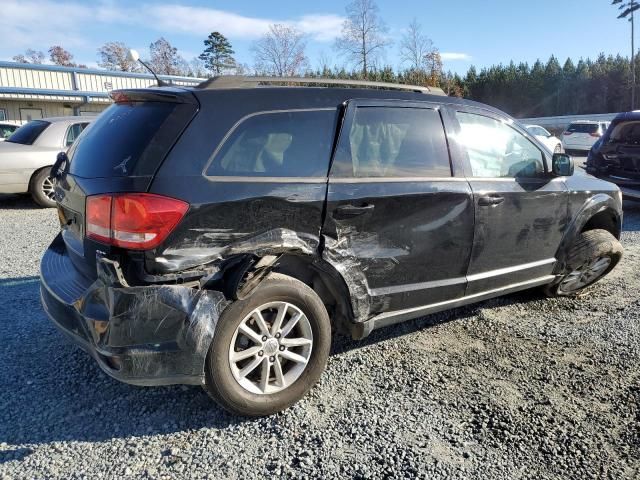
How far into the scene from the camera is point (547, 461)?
96.9 inches

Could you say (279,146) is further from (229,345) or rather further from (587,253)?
(587,253)

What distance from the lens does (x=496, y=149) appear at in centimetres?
390

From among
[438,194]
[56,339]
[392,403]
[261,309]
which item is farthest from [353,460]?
[56,339]

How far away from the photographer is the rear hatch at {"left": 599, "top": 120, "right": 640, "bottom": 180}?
8.38 metres

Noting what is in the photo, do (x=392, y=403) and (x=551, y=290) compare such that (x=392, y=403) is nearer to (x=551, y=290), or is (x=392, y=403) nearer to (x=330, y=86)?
(x=330, y=86)

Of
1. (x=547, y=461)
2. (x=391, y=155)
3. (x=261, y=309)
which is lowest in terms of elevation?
(x=547, y=461)

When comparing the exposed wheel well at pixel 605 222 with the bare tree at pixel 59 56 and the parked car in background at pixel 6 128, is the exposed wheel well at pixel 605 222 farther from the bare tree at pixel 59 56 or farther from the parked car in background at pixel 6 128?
the bare tree at pixel 59 56

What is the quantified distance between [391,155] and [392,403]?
1.57 m

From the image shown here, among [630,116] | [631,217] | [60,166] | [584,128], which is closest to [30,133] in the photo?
[60,166]

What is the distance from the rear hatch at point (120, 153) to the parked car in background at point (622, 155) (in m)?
8.13

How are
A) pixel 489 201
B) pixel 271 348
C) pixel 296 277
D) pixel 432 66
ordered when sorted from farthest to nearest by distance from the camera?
pixel 432 66, pixel 489 201, pixel 296 277, pixel 271 348

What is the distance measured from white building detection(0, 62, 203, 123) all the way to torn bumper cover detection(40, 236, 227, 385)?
64.4 ft

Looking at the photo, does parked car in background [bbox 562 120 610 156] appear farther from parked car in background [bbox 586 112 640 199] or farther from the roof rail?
the roof rail

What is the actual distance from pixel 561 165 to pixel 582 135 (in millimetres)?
22239
